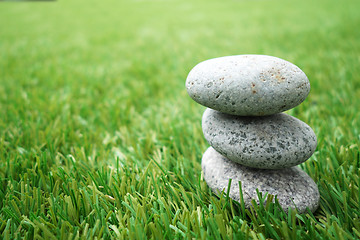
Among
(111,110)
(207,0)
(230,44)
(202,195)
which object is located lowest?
(202,195)

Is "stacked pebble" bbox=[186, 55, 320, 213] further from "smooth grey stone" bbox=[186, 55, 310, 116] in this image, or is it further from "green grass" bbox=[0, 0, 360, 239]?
"green grass" bbox=[0, 0, 360, 239]

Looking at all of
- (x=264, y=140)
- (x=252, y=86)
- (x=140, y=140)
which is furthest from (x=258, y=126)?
(x=140, y=140)

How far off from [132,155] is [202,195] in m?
0.75

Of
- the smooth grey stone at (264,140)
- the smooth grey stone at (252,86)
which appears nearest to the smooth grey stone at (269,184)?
the smooth grey stone at (264,140)

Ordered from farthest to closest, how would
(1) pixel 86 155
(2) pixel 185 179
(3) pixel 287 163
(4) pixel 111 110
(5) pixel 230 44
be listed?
(5) pixel 230 44
(4) pixel 111 110
(1) pixel 86 155
(2) pixel 185 179
(3) pixel 287 163

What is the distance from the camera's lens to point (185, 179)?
5.25 ft

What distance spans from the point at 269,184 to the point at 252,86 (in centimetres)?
53

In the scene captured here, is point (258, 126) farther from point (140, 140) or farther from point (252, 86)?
point (140, 140)

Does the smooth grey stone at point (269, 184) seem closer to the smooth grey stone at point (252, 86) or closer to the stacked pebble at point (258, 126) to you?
the stacked pebble at point (258, 126)

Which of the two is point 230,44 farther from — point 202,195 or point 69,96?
point 202,195

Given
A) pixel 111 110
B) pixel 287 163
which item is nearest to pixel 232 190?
pixel 287 163

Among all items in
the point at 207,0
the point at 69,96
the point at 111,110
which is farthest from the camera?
the point at 207,0

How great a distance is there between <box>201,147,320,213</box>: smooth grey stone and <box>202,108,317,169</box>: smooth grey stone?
0.12m

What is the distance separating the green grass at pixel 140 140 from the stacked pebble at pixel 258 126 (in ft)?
0.40
